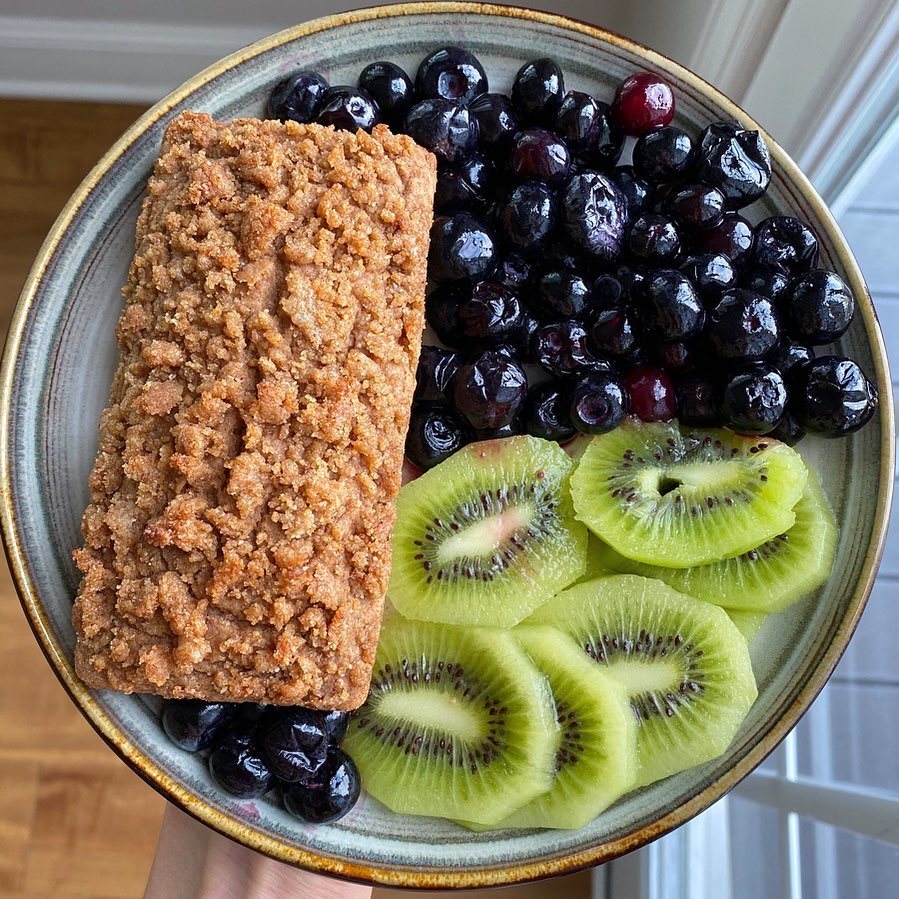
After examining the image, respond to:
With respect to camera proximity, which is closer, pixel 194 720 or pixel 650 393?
pixel 194 720

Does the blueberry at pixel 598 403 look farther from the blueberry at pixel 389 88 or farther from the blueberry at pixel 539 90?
the blueberry at pixel 389 88

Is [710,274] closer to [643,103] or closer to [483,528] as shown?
[643,103]

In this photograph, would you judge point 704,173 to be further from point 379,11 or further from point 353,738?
point 353,738

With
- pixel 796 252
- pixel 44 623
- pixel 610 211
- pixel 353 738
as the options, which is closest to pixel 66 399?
pixel 44 623

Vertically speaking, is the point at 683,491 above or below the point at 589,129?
below

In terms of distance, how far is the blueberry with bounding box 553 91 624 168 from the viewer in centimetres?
142

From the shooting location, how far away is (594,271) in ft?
4.78

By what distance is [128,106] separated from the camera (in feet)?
7.76

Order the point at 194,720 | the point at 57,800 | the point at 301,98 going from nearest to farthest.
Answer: the point at 194,720
the point at 301,98
the point at 57,800

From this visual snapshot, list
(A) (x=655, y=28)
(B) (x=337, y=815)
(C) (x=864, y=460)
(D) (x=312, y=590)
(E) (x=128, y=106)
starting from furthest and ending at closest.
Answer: (E) (x=128, y=106) → (A) (x=655, y=28) → (C) (x=864, y=460) → (B) (x=337, y=815) → (D) (x=312, y=590)

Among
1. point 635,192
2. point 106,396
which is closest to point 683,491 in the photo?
point 635,192

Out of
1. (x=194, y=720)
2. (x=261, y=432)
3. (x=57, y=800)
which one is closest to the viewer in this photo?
(x=261, y=432)

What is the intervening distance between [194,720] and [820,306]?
120 centimetres

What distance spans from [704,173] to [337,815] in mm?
1199
